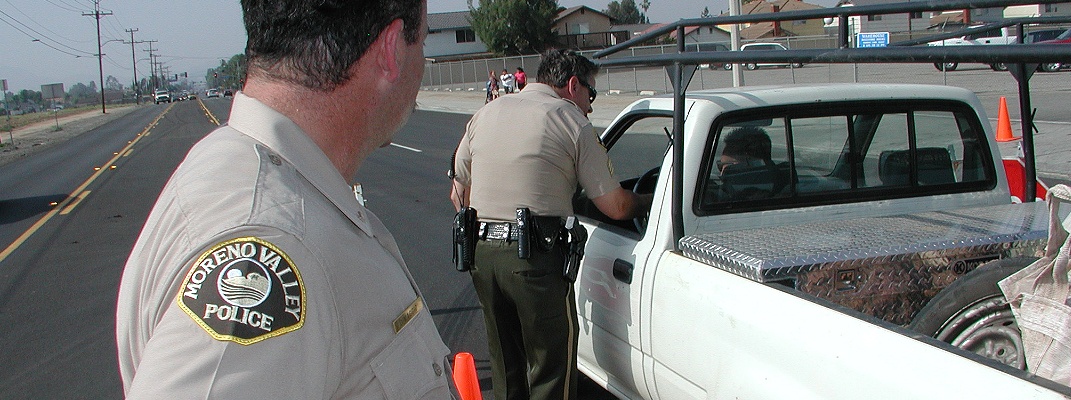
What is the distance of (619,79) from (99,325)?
33.6 metres

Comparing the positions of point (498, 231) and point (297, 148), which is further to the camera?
point (498, 231)

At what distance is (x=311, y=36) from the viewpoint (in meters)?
1.28

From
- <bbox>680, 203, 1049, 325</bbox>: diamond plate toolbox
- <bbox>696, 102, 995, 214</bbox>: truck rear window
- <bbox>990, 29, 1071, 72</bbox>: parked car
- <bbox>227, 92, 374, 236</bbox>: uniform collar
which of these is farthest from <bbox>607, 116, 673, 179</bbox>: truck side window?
<bbox>227, 92, 374, 236</bbox>: uniform collar

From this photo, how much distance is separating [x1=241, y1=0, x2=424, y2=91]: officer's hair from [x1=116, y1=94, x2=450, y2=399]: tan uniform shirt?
79mm

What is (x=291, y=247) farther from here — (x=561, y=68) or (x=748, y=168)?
(x=561, y=68)

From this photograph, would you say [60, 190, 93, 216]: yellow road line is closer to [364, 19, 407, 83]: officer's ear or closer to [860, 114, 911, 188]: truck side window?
[860, 114, 911, 188]: truck side window

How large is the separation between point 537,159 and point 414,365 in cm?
224

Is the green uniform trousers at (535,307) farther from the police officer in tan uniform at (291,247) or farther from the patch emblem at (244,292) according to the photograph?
the patch emblem at (244,292)

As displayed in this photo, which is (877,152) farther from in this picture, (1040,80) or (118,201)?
(1040,80)

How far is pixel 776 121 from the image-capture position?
338 cm

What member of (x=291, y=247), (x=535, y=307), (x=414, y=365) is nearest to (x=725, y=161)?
(x=535, y=307)

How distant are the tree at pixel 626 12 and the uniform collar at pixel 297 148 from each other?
490 ft

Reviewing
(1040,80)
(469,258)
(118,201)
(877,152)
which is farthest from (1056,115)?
(118,201)

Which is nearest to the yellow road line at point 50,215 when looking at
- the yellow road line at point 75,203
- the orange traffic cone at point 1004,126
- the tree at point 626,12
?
the yellow road line at point 75,203
